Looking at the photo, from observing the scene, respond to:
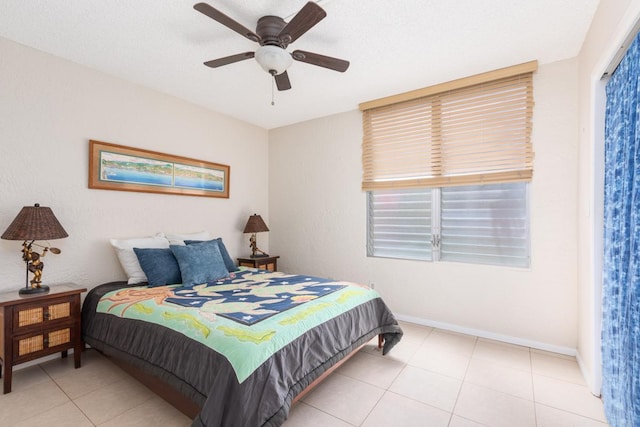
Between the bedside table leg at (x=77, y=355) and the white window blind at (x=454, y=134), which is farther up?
the white window blind at (x=454, y=134)

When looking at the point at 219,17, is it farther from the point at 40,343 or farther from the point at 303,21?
the point at 40,343

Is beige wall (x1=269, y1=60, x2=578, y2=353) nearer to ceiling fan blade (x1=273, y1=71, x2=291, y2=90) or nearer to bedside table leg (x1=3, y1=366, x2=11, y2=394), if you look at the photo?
ceiling fan blade (x1=273, y1=71, x2=291, y2=90)

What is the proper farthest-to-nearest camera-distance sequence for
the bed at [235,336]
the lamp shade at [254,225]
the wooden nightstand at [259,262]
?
the lamp shade at [254,225] → the wooden nightstand at [259,262] → the bed at [235,336]

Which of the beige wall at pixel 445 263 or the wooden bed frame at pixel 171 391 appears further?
the beige wall at pixel 445 263

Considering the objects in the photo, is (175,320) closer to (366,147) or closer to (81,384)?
(81,384)

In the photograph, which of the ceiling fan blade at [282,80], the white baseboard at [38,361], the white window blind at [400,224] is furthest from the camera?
the white window blind at [400,224]

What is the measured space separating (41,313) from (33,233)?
606 millimetres

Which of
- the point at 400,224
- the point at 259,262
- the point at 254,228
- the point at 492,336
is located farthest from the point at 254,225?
the point at 492,336

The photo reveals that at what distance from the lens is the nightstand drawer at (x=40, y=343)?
2115 mm

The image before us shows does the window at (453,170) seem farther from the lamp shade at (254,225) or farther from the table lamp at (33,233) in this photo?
the table lamp at (33,233)

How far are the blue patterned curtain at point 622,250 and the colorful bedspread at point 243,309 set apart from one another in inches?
61.4

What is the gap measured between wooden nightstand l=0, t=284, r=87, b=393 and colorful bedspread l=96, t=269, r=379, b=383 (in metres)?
0.23

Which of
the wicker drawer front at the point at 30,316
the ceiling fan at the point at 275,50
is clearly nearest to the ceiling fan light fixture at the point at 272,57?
the ceiling fan at the point at 275,50

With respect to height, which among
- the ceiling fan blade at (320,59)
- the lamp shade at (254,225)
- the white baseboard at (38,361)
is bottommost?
the white baseboard at (38,361)
